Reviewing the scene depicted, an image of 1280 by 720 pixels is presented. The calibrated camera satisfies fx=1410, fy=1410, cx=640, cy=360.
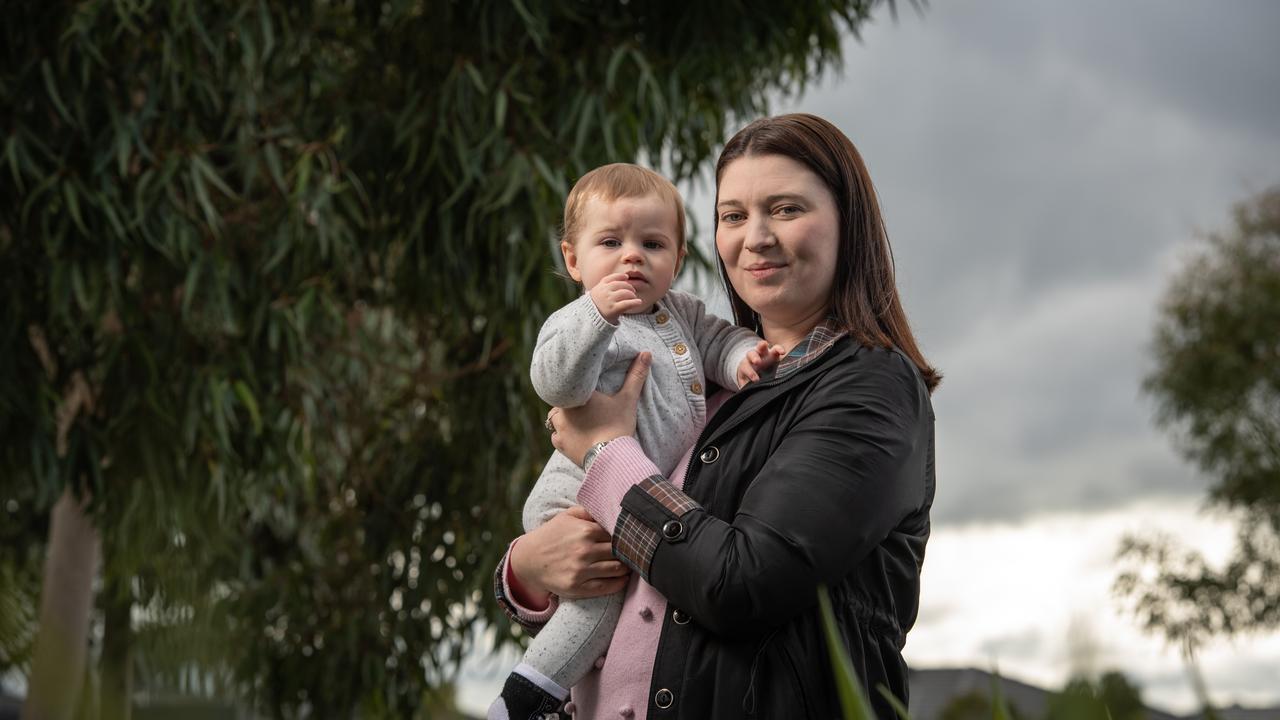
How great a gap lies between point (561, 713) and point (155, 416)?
3697 millimetres

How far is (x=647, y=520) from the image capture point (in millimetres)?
1374

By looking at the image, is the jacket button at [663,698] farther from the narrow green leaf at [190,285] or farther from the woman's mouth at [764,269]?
the narrow green leaf at [190,285]

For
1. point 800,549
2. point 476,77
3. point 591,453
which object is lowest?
point 800,549

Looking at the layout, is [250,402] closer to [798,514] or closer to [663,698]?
[663,698]

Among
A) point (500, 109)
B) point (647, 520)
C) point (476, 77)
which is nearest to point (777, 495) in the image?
point (647, 520)

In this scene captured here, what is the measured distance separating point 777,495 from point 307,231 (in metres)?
3.98

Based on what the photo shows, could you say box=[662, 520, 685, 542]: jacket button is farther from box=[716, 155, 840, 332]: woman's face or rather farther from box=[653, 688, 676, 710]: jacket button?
box=[716, 155, 840, 332]: woman's face

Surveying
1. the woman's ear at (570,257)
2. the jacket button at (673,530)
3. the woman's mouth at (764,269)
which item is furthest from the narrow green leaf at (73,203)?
the jacket button at (673,530)

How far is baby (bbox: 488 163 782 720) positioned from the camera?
152 centimetres

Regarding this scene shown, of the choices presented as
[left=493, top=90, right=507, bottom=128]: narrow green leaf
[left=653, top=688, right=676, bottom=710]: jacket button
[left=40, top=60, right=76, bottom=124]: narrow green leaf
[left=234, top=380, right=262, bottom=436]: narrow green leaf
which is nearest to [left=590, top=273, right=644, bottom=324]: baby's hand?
[left=653, top=688, right=676, bottom=710]: jacket button

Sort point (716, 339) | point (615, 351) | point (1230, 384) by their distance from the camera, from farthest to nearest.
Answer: point (1230, 384), point (716, 339), point (615, 351)

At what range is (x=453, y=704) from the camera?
64cm

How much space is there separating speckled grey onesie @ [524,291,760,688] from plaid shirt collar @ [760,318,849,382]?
12cm

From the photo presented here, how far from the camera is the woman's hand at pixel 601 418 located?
60.4 inches
